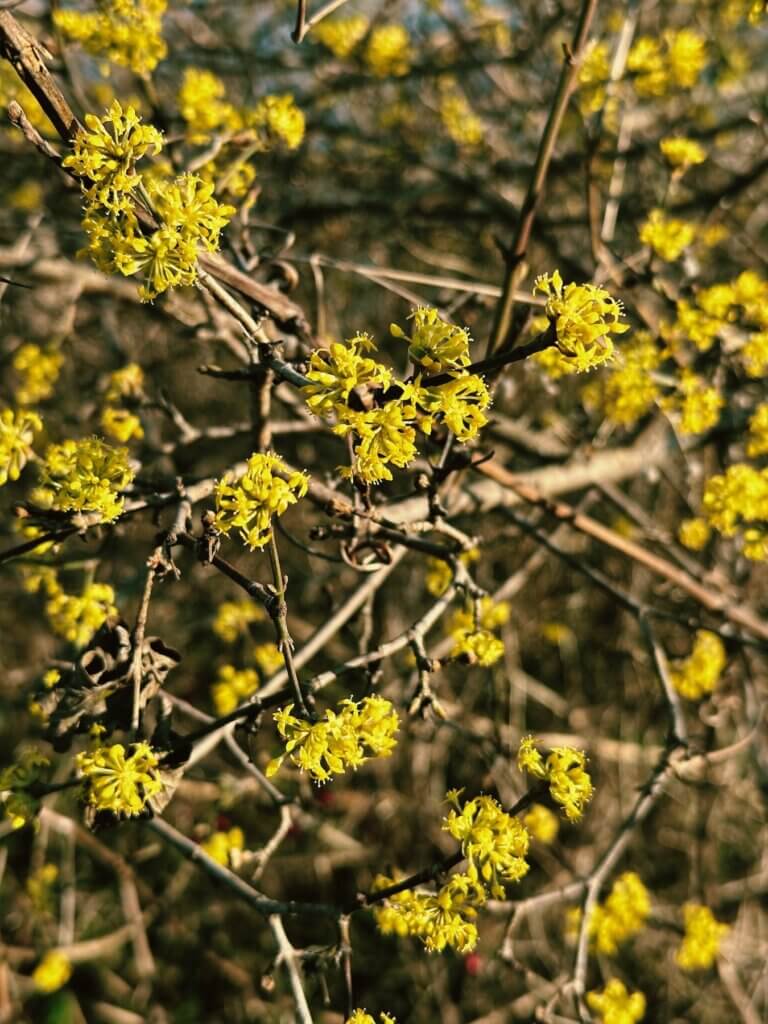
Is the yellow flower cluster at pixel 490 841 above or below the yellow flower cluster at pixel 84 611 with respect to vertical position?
below

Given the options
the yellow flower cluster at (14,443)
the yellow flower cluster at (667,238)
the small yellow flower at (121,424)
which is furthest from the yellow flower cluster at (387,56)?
the yellow flower cluster at (14,443)

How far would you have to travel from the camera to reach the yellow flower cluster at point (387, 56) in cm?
450

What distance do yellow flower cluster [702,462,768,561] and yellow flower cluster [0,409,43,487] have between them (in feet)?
6.76

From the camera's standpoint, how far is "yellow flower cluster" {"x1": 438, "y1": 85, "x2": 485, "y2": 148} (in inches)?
176

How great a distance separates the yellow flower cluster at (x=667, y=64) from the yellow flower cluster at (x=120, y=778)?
3365 mm

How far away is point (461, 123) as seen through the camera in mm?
4586

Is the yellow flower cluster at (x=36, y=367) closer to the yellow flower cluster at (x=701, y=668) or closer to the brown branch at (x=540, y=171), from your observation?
the brown branch at (x=540, y=171)

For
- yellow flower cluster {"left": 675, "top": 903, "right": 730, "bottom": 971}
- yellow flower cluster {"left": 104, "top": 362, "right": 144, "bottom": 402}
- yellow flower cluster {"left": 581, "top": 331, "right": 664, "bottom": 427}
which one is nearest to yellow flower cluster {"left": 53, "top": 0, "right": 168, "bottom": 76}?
yellow flower cluster {"left": 104, "top": 362, "right": 144, "bottom": 402}

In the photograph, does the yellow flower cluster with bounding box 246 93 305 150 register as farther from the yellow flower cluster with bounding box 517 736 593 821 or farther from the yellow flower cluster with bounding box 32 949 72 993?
the yellow flower cluster with bounding box 32 949 72 993

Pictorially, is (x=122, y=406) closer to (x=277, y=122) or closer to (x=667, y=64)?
(x=277, y=122)

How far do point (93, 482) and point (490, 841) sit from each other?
44.5 inches

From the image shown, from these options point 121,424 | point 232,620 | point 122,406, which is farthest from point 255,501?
point 232,620

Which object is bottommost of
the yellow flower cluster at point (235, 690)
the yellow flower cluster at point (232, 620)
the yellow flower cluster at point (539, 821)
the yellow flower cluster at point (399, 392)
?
the yellow flower cluster at point (539, 821)

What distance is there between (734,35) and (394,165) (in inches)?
110
